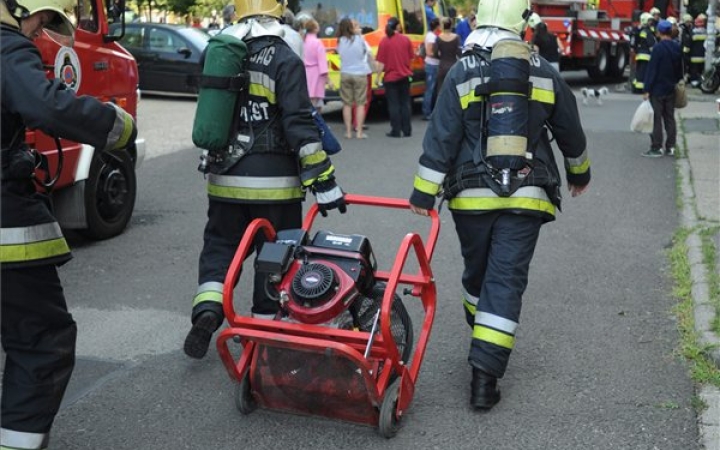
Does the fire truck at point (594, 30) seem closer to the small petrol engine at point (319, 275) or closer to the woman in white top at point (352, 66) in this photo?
the woman in white top at point (352, 66)

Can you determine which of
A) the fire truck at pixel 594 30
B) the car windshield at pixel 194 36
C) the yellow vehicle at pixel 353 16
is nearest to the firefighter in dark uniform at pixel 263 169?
the yellow vehicle at pixel 353 16

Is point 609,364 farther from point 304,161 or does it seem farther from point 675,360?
point 304,161

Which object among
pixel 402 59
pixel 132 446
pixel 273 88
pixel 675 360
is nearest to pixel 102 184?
pixel 273 88

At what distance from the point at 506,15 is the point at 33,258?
2.45 m

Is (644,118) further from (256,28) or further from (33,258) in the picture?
(33,258)

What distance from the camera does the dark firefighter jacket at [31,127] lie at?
11.4ft

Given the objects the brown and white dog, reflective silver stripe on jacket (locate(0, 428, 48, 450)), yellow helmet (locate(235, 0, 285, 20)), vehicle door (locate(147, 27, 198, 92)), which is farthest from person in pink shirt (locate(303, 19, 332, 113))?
reflective silver stripe on jacket (locate(0, 428, 48, 450))

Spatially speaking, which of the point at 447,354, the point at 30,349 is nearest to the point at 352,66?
the point at 447,354

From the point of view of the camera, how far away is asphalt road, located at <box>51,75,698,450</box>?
4.48 meters

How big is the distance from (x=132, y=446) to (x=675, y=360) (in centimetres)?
290

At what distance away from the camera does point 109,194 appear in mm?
8477

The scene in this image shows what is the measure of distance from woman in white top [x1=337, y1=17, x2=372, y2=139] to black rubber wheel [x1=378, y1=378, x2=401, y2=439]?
10.7 m

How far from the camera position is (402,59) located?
15.4 m

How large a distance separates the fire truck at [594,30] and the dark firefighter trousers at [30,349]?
61.1ft
